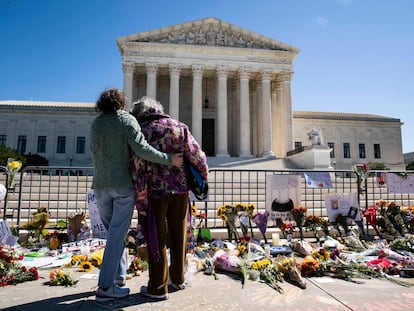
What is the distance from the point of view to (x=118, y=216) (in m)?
3.20

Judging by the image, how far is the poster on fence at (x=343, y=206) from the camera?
270 inches

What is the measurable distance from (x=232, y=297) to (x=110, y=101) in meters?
2.57

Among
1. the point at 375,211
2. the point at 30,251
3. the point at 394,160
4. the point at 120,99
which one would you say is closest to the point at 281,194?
the point at 375,211

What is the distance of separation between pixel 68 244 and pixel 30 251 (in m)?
0.77

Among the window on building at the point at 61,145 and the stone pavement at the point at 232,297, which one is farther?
the window on building at the point at 61,145

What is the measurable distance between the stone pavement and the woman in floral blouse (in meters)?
0.25

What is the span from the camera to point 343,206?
6898mm

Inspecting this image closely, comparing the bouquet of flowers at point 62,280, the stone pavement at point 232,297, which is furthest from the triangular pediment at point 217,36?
the stone pavement at point 232,297

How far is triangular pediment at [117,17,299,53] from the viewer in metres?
27.3

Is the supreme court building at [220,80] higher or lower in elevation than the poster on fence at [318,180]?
higher

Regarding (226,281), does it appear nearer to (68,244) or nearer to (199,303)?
(199,303)

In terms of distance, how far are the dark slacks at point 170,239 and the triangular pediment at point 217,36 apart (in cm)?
2615

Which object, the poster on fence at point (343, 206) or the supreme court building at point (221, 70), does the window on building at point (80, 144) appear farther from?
the poster on fence at point (343, 206)

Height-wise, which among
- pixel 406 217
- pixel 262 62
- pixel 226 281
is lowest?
pixel 226 281
